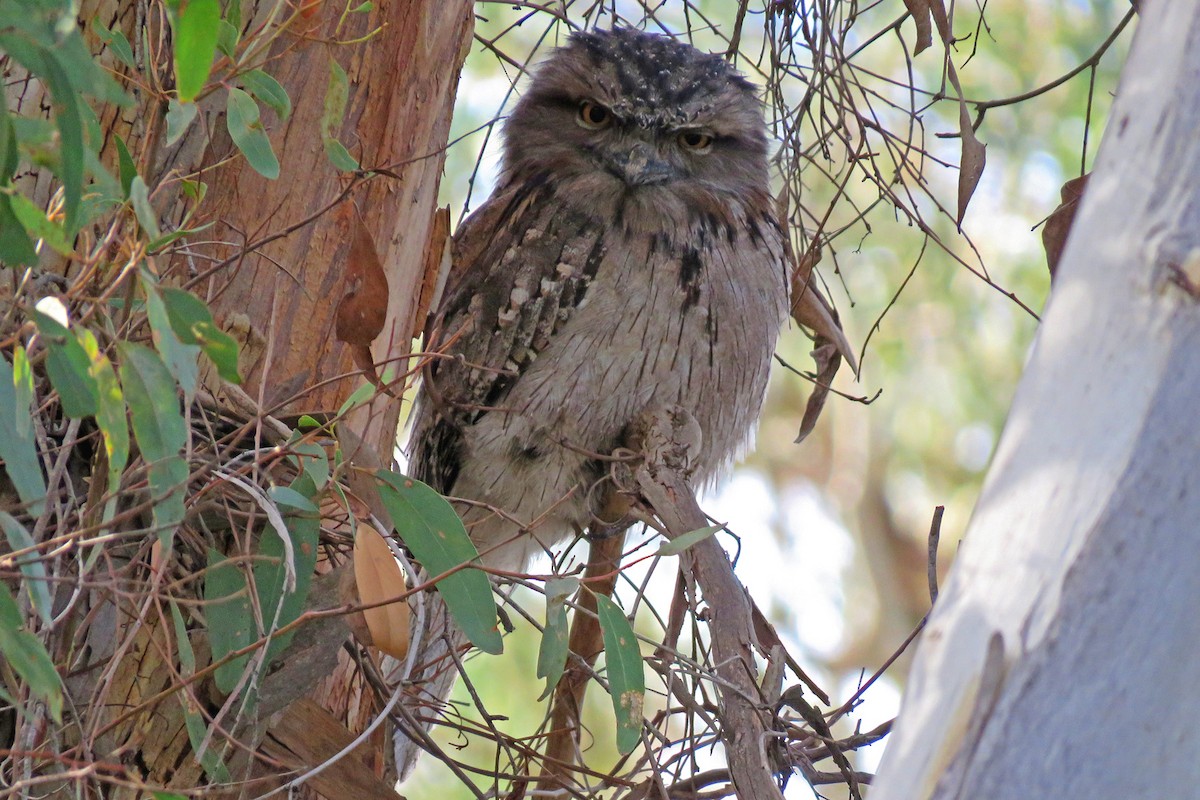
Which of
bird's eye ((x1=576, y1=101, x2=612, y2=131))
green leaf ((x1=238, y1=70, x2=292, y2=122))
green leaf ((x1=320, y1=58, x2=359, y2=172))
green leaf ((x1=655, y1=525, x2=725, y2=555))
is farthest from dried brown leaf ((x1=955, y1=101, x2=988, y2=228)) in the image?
green leaf ((x1=238, y1=70, x2=292, y2=122))

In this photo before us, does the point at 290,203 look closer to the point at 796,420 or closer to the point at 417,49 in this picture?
the point at 417,49

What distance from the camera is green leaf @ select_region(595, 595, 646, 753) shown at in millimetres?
1454

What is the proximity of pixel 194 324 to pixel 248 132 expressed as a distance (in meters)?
0.35

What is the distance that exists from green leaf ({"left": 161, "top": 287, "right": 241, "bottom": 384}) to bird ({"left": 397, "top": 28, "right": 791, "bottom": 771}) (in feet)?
4.25

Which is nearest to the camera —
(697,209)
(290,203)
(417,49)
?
(290,203)

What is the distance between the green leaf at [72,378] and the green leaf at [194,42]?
0.23 metres

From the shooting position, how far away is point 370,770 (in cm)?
169

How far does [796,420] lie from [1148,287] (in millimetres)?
8017

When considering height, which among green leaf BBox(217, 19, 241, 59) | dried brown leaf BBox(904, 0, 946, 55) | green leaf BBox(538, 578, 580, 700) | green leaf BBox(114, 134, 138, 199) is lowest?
green leaf BBox(538, 578, 580, 700)

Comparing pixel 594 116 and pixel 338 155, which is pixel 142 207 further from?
pixel 594 116

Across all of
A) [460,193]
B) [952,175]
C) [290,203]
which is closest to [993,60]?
[952,175]

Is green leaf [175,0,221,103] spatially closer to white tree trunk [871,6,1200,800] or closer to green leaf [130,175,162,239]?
green leaf [130,175,162,239]

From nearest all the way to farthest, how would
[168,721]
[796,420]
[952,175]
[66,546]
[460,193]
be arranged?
[66,546] → [168,721] → [460,193] → [952,175] → [796,420]

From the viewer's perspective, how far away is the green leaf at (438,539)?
4.77 feet
